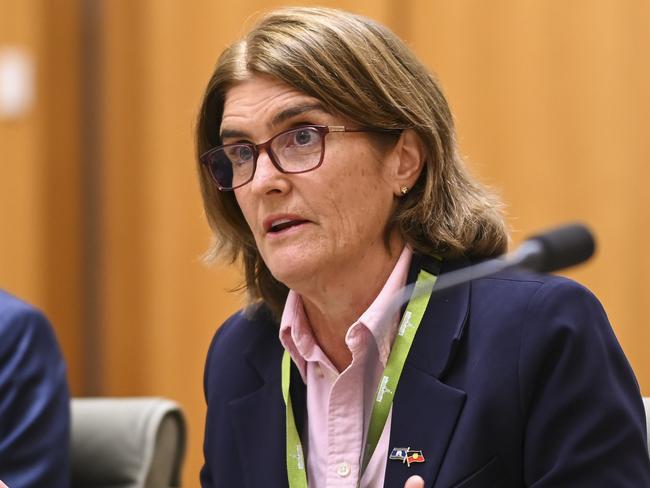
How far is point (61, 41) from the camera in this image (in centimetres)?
441

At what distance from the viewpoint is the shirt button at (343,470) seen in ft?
Answer: 5.83

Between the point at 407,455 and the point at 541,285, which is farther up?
the point at 541,285

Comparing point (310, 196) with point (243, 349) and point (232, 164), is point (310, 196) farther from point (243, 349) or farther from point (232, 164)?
point (243, 349)

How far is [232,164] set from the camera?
1.93 m

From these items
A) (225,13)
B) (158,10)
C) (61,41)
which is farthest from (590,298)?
(61,41)

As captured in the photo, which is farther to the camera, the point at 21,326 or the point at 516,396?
the point at 21,326

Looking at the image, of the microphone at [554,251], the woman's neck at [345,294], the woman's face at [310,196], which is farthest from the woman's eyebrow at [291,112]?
the microphone at [554,251]

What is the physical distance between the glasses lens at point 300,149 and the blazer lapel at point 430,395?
0.33 meters

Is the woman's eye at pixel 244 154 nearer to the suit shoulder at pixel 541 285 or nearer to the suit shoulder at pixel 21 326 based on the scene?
the suit shoulder at pixel 541 285

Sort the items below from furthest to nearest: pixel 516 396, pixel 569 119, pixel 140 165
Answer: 1. pixel 140 165
2. pixel 569 119
3. pixel 516 396

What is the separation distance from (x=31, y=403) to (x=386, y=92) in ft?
3.76

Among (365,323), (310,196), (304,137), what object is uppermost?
(304,137)

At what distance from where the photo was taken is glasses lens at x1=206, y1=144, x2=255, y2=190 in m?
1.88

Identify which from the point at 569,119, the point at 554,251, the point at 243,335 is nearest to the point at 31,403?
the point at 243,335
